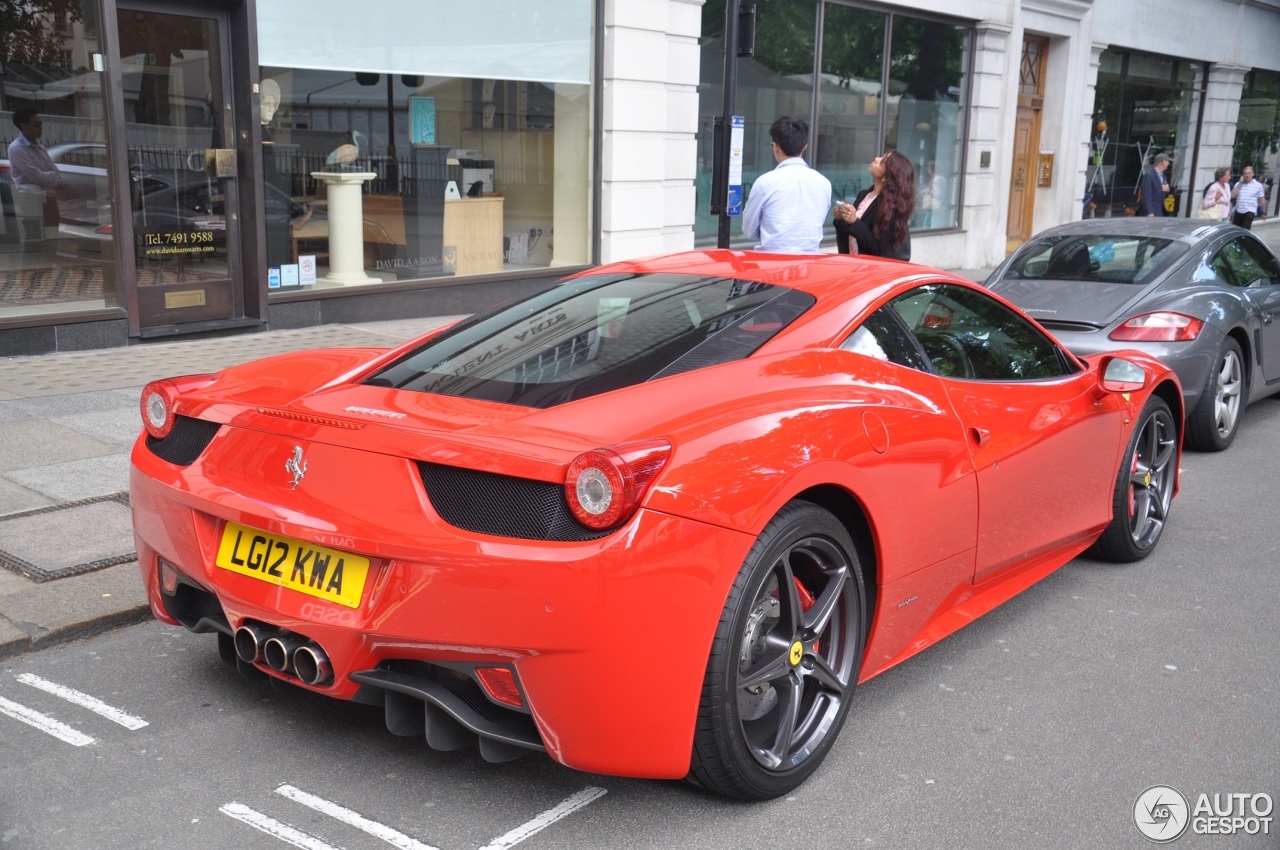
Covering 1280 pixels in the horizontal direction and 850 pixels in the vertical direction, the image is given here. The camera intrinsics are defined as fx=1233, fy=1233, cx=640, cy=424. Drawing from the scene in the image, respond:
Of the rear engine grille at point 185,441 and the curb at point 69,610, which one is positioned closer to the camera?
the rear engine grille at point 185,441

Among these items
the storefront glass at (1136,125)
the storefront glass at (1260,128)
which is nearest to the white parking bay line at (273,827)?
the storefront glass at (1136,125)

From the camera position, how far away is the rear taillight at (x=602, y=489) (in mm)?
2811

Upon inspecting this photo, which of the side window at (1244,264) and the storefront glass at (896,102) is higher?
the storefront glass at (896,102)

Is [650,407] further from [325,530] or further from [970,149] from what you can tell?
[970,149]

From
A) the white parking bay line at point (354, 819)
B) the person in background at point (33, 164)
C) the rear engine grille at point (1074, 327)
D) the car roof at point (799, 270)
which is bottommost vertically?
the white parking bay line at point (354, 819)

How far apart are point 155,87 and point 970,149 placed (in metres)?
13.4

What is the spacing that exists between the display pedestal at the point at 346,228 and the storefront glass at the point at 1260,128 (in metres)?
24.6

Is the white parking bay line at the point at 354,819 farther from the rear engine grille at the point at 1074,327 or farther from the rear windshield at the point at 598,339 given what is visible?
the rear engine grille at the point at 1074,327

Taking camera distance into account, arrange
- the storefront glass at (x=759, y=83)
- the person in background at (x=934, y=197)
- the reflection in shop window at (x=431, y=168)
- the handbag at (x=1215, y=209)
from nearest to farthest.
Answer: the reflection in shop window at (x=431, y=168) < the storefront glass at (x=759, y=83) < the person in background at (x=934, y=197) < the handbag at (x=1215, y=209)

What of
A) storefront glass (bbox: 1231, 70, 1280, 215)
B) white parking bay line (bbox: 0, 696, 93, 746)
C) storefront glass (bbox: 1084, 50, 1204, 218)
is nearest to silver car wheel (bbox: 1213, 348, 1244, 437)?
white parking bay line (bbox: 0, 696, 93, 746)

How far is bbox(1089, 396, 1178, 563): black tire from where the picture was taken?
5184mm

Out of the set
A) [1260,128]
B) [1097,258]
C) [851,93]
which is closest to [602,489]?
[1097,258]

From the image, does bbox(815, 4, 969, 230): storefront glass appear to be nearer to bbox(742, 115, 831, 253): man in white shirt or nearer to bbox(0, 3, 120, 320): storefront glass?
bbox(742, 115, 831, 253): man in white shirt

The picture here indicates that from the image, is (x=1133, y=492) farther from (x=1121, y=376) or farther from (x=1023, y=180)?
(x=1023, y=180)
